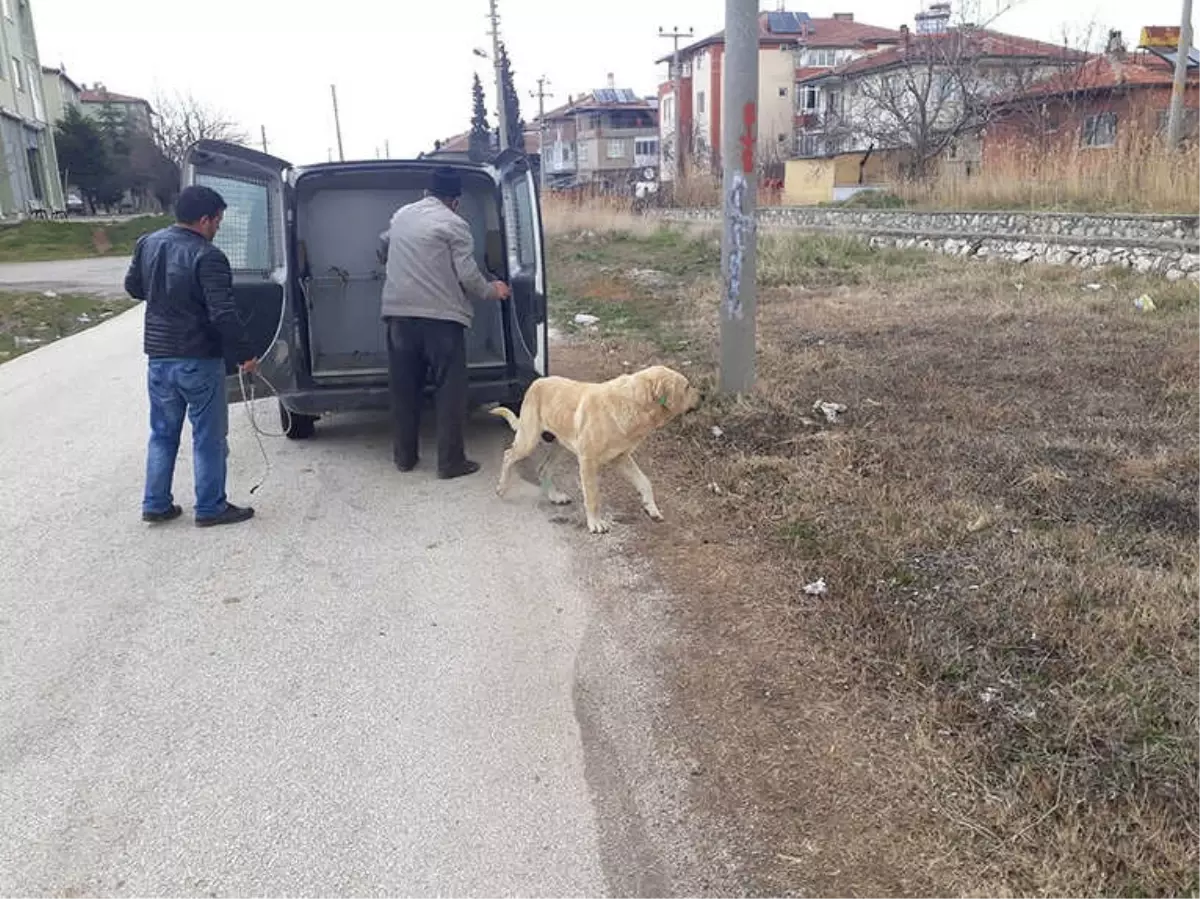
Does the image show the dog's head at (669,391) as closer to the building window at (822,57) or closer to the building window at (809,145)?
the building window at (809,145)

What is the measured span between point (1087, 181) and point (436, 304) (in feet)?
45.5

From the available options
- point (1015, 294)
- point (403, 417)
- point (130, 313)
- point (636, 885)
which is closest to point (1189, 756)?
point (636, 885)

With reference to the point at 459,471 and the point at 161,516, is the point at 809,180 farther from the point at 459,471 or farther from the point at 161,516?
the point at 161,516

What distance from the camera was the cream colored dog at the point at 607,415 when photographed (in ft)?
15.6

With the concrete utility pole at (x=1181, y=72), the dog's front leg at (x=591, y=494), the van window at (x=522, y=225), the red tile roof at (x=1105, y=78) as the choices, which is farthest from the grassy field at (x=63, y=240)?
the dog's front leg at (x=591, y=494)

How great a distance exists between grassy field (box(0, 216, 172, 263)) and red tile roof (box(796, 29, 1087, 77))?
29.6m

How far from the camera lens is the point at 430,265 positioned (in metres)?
5.73

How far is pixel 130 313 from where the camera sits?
17.0 m

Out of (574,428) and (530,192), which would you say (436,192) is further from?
(574,428)

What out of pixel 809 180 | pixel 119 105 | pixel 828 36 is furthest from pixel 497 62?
pixel 119 105

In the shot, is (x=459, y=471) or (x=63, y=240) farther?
(x=63, y=240)

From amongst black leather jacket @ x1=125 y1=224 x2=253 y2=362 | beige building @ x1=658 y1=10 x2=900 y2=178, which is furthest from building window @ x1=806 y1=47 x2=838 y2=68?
black leather jacket @ x1=125 y1=224 x2=253 y2=362

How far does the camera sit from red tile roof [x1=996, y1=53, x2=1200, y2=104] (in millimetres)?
31406

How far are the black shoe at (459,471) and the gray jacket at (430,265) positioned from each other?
38.0 inches
